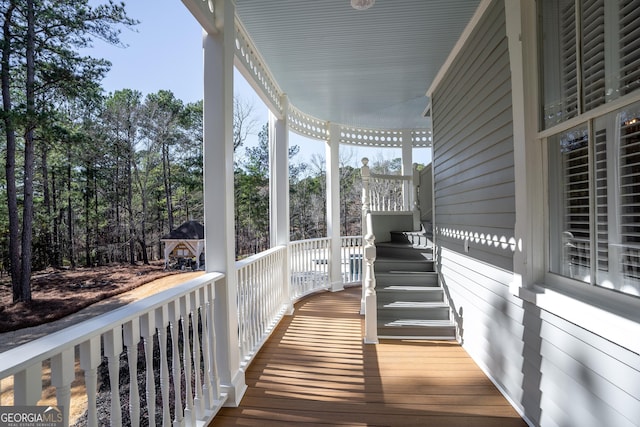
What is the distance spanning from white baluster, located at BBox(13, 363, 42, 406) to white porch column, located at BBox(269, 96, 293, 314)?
4.00m

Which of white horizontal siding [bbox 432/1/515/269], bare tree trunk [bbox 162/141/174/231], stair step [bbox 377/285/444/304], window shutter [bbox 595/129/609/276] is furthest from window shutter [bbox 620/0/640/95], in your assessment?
bare tree trunk [bbox 162/141/174/231]

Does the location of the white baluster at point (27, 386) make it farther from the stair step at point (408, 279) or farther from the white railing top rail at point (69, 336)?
the stair step at point (408, 279)

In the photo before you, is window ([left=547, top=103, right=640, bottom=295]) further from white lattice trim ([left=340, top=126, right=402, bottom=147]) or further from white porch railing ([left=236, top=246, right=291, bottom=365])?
white lattice trim ([left=340, top=126, right=402, bottom=147])

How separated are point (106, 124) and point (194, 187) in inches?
54.8

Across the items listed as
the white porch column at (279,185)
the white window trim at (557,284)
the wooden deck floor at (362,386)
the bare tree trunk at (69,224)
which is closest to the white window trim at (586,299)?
the white window trim at (557,284)

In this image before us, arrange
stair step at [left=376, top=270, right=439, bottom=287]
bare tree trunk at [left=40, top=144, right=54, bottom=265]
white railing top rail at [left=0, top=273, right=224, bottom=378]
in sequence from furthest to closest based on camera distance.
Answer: stair step at [left=376, top=270, right=439, bottom=287] < bare tree trunk at [left=40, top=144, right=54, bottom=265] < white railing top rail at [left=0, top=273, right=224, bottom=378]

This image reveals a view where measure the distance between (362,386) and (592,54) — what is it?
2.64 meters

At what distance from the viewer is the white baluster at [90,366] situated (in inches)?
44.3

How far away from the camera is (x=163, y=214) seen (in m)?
4.17

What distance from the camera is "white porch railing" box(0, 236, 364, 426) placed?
98 cm

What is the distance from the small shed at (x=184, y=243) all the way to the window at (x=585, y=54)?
11.3ft

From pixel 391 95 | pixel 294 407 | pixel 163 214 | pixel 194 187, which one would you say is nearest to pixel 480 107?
pixel 391 95

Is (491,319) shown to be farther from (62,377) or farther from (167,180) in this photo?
(167,180)

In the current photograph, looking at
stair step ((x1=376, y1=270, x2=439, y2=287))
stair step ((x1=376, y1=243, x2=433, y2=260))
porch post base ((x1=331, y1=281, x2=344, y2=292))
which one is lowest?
porch post base ((x1=331, y1=281, x2=344, y2=292))
